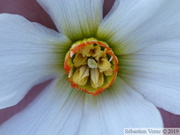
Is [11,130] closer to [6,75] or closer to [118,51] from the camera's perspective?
[6,75]

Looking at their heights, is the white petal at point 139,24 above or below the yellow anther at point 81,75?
above

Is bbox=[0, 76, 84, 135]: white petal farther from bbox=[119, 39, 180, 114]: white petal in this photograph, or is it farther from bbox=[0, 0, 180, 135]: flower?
bbox=[119, 39, 180, 114]: white petal

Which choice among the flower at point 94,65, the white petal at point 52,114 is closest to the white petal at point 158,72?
the flower at point 94,65

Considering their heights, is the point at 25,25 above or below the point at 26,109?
above

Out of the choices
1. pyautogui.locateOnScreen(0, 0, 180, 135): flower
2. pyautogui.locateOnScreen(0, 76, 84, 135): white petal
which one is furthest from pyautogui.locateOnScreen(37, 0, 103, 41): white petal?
pyautogui.locateOnScreen(0, 76, 84, 135): white petal

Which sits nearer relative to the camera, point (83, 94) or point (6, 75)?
point (6, 75)

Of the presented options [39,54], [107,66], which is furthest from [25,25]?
[107,66]

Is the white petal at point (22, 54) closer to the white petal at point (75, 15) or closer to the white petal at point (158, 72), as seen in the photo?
the white petal at point (75, 15)
